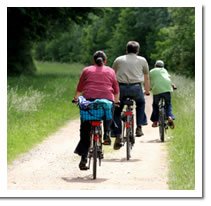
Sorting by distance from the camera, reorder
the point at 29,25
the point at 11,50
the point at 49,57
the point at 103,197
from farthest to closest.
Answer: the point at 49,57
the point at 11,50
the point at 29,25
the point at 103,197

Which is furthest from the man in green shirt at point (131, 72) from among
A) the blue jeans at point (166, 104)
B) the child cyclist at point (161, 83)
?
the blue jeans at point (166, 104)

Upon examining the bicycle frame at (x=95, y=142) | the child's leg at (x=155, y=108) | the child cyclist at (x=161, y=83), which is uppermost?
the child cyclist at (x=161, y=83)

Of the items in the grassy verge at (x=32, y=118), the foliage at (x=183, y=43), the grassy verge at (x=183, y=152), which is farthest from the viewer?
the foliage at (x=183, y=43)

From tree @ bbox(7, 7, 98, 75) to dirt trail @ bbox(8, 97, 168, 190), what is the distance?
50.5 ft

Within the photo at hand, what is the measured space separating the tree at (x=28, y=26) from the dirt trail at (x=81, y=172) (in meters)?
15.4

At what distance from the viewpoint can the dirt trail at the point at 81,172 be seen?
8.06 meters

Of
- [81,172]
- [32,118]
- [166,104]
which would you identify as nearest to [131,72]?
[81,172]

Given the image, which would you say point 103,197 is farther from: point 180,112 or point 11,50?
point 11,50

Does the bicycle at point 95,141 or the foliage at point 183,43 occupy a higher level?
the foliage at point 183,43

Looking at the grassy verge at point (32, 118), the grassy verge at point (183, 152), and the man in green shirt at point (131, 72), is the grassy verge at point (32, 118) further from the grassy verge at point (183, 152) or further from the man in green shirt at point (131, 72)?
the grassy verge at point (183, 152)

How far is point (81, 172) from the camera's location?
29.9 feet
